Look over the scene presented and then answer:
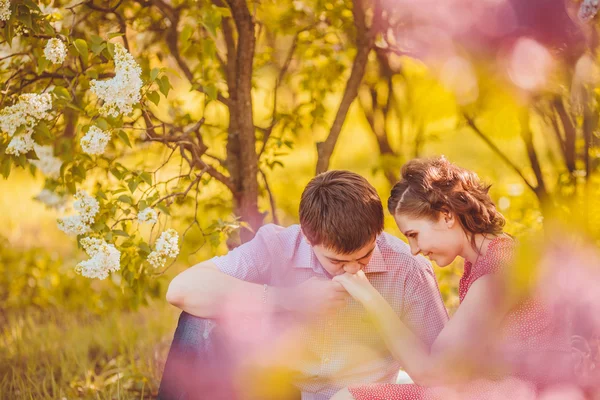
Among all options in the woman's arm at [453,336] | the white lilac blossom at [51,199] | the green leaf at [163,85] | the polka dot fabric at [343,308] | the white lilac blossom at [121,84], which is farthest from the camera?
the white lilac blossom at [51,199]

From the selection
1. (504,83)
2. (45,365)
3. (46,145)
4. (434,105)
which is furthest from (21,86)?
(434,105)

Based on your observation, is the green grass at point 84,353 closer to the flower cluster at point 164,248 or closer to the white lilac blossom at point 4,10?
the flower cluster at point 164,248

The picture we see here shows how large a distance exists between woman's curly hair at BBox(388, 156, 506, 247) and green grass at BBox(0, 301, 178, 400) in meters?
1.43

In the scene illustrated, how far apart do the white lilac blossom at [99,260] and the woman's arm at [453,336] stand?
0.78 meters

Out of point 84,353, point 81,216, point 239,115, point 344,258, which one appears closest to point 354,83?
point 239,115

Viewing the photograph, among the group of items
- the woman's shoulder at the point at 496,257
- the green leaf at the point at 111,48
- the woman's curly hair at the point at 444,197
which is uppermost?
the green leaf at the point at 111,48

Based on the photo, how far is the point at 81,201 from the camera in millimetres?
2199

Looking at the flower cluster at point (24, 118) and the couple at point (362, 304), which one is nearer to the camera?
the couple at point (362, 304)

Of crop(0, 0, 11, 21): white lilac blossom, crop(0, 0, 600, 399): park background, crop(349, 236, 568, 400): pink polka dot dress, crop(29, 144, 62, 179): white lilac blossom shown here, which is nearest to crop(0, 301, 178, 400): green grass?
crop(0, 0, 600, 399): park background

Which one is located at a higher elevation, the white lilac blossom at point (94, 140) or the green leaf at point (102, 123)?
the green leaf at point (102, 123)

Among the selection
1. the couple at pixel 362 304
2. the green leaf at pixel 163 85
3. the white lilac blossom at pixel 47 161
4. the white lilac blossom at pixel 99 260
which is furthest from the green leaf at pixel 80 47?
the white lilac blossom at pixel 47 161

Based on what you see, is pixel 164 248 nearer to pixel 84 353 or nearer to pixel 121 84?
pixel 121 84

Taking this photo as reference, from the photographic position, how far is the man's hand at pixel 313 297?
2.15m

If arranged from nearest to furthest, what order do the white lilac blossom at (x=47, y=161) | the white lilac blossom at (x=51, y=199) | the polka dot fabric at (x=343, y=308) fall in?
the polka dot fabric at (x=343, y=308), the white lilac blossom at (x=47, y=161), the white lilac blossom at (x=51, y=199)
